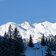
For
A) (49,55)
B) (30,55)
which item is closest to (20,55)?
(49,55)

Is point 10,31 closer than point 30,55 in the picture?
Yes

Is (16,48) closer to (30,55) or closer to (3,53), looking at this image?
(3,53)

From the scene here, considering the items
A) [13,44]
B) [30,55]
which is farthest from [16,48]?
[30,55]

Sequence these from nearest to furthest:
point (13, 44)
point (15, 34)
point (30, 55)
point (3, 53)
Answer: point (3, 53), point (13, 44), point (15, 34), point (30, 55)

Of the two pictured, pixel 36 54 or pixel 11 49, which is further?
pixel 36 54

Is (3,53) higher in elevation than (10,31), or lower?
lower

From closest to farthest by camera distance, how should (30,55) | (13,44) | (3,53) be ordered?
(3,53) → (13,44) → (30,55)

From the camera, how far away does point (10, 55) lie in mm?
49125

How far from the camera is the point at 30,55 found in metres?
86.2

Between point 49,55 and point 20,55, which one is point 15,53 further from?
point 49,55

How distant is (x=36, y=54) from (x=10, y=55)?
42.0 m

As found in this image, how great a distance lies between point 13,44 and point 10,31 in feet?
37.6

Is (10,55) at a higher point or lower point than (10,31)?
lower

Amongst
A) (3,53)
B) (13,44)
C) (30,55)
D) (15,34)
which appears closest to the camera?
(3,53)
